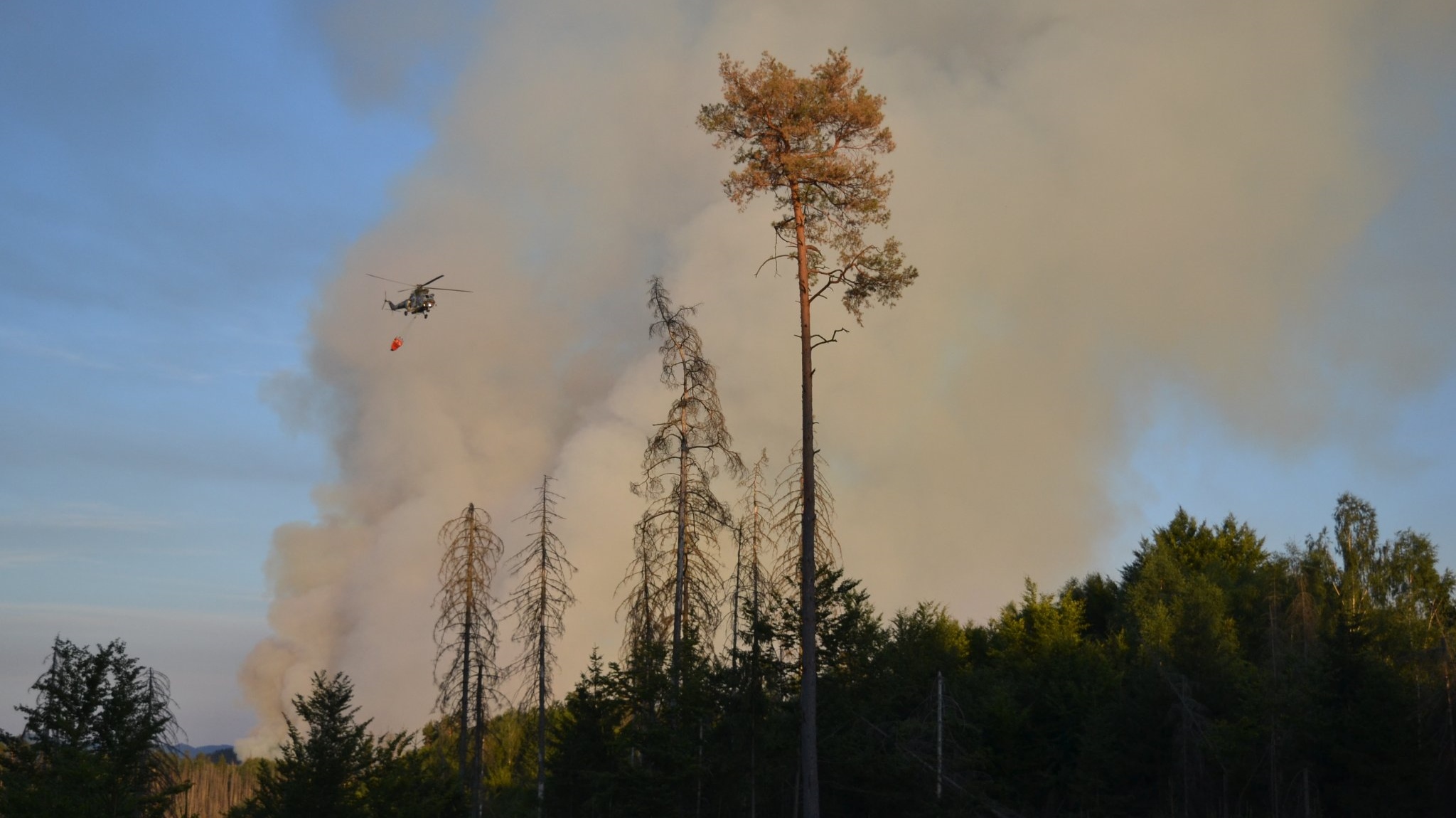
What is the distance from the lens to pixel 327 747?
2844 cm

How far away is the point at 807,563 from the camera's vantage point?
24.5 metres

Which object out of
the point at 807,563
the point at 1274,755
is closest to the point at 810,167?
the point at 807,563

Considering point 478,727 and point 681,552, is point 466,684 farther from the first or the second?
point 681,552

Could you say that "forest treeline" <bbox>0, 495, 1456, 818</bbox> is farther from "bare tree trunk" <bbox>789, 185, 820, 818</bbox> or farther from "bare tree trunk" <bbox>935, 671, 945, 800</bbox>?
"bare tree trunk" <bbox>789, 185, 820, 818</bbox>

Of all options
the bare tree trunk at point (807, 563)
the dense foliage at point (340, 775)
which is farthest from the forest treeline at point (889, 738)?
the bare tree trunk at point (807, 563)

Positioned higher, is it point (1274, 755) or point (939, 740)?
point (939, 740)

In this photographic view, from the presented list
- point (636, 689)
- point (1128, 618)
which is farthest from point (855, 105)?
point (1128, 618)

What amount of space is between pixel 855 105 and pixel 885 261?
134 inches

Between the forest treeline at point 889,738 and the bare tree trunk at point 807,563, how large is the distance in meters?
5.25

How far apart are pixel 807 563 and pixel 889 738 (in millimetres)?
6374

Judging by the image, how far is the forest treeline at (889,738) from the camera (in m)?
28.5

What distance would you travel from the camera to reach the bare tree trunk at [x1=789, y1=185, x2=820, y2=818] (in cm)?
2347

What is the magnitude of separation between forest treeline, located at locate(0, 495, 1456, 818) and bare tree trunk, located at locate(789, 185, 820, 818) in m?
5.25

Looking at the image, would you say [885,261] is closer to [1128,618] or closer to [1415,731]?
[1415,731]
